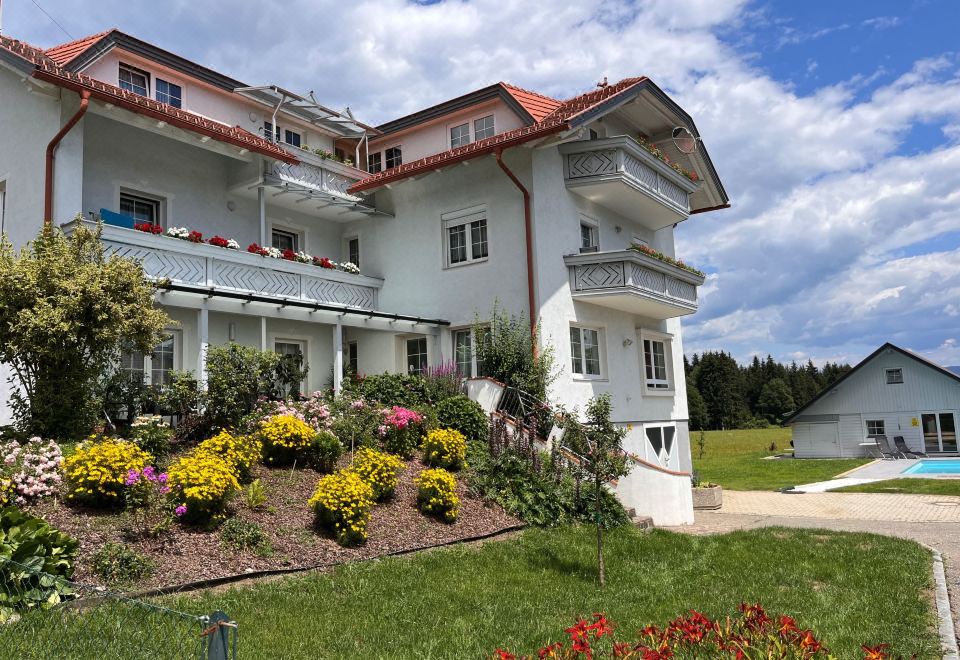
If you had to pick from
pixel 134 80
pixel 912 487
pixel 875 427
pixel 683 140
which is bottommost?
pixel 912 487

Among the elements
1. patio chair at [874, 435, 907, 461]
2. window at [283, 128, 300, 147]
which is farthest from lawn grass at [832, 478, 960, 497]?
window at [283, 128, 300, 147]

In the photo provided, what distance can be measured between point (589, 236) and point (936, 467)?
22.3m

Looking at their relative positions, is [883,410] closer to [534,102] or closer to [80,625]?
[534,102]

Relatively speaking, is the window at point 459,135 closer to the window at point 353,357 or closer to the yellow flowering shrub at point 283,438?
the window at point 353,357

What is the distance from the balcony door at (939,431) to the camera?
36250mm

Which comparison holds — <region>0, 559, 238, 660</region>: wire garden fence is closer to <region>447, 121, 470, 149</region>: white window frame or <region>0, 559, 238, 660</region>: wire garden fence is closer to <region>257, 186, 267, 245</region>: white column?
<region>257, 186, 267, 245</region>: white column

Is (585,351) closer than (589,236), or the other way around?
(585,351)

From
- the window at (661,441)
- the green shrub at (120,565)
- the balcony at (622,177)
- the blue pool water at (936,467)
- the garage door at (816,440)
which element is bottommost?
the blue pool water at (936,467)

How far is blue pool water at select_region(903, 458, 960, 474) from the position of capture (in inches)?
1142

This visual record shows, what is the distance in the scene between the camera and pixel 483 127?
19.8 metres

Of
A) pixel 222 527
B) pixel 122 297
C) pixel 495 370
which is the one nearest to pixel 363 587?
pixel 222 527

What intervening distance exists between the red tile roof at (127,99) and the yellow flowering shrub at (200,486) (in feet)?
29.4

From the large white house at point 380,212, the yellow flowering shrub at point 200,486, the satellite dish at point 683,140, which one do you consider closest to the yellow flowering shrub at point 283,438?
the yellow flowering shrub at point 200,486

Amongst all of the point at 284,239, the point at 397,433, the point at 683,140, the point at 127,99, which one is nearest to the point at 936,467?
the point at 683,140
